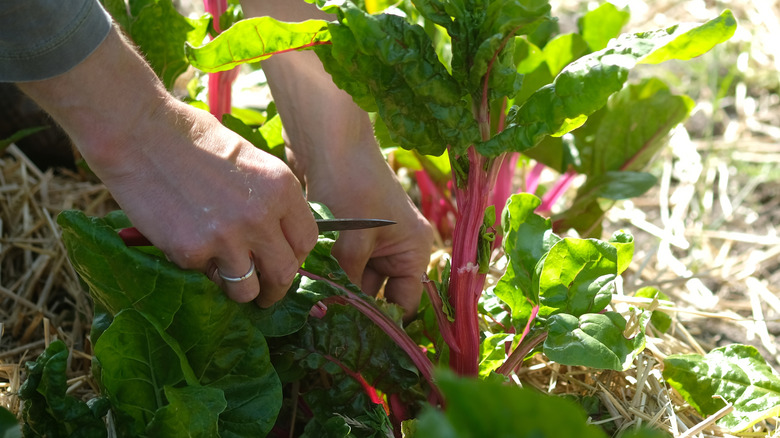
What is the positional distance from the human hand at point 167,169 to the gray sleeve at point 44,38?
0.02 m

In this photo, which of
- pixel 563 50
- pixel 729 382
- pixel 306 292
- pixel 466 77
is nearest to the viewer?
pixel 466 77

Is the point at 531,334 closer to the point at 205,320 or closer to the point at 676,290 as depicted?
the point at 205,320

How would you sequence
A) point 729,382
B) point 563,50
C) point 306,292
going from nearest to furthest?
point 306,292
point 729,382
point 563,50

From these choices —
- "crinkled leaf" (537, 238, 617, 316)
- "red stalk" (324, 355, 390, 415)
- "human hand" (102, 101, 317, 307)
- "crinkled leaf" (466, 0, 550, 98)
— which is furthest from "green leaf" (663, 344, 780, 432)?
"human hand" (102, 101, 317, 307)

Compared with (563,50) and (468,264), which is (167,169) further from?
(563,50)

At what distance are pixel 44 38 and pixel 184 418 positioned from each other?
19.0 inches

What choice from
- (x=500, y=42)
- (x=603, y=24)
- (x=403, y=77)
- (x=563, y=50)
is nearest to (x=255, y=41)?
(x=403, y=77)

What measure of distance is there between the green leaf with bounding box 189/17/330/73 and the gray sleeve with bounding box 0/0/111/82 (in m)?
0.14

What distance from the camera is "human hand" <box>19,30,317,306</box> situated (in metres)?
0.91

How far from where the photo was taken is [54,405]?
0.94 m

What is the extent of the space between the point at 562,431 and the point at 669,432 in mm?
781

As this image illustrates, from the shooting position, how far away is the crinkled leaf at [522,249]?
46.3 inches

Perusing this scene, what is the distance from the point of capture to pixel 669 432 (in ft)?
3.87

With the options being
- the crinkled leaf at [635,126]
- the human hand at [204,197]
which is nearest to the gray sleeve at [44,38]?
the human hand at [204,197]
